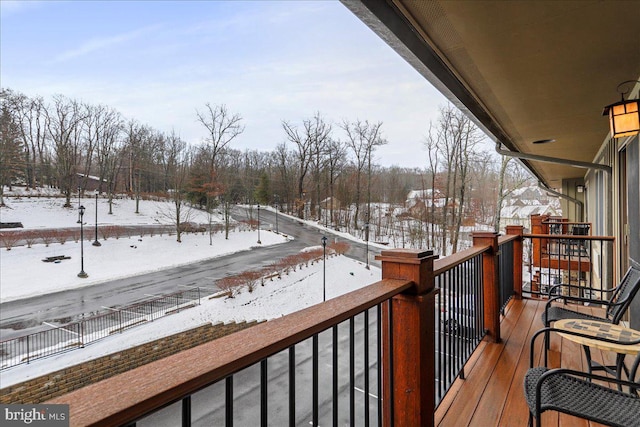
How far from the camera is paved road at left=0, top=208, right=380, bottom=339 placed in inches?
423

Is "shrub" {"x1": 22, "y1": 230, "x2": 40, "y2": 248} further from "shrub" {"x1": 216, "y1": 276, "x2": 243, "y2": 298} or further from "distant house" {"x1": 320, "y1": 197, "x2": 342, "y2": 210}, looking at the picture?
"distant house" {"x1": 320, "y1": 197, "x2": 342, "y2": 210}

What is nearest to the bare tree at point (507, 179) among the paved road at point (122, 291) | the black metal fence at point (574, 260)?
the black metal fence at point (574, 260)

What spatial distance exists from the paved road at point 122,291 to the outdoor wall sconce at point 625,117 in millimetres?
13555

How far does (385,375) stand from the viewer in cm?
148

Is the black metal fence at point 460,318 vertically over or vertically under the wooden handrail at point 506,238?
under

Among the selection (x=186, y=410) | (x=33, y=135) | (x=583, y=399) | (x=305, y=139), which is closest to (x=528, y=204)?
(x=305, y=139)

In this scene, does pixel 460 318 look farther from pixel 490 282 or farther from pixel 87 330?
pixel 87 330

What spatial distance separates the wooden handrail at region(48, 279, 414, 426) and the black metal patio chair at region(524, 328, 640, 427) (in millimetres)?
955

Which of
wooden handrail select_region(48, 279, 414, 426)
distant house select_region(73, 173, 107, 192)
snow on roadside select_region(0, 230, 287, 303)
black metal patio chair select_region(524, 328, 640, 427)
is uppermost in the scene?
distant house select_region(73, 173, 107, 192)

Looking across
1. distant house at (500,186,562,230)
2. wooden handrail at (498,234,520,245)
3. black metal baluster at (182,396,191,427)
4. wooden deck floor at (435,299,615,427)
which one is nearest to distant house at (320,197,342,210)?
distant house at (500,186,562,230)

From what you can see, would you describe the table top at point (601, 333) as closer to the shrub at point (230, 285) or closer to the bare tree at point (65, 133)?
the shrub at point (230, 285)

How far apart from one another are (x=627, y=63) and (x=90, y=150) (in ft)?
97.3

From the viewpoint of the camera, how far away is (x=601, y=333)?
6.07 feet

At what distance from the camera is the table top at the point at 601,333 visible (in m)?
1.65
